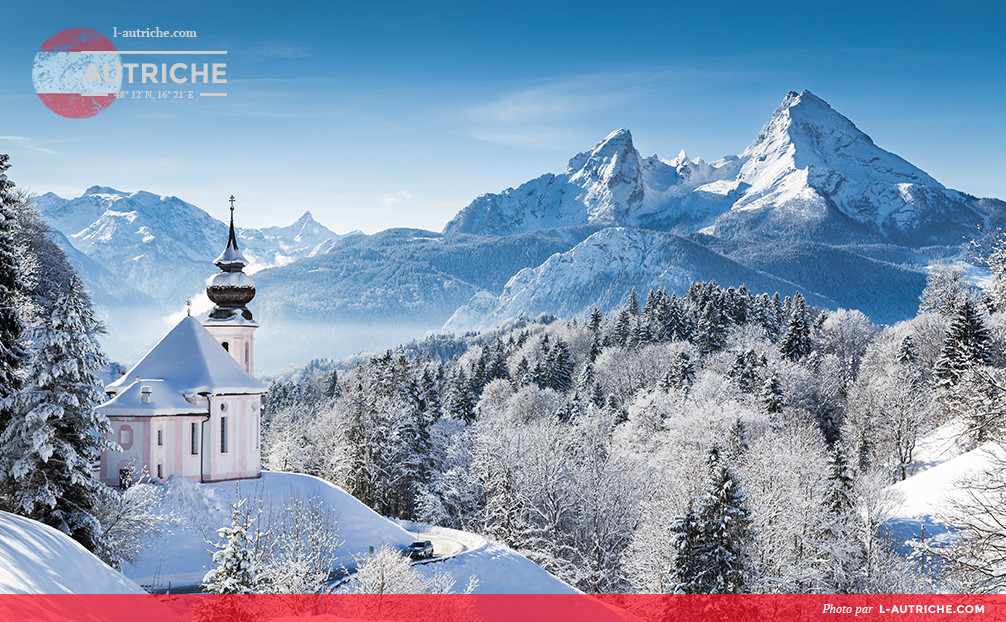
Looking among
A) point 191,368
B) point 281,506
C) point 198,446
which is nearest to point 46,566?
point 281,506

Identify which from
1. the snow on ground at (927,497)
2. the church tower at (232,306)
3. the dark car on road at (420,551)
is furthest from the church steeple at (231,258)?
the snow on ground at (927,497)

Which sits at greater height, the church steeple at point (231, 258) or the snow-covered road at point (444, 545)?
the church steeple at point (231, 258)

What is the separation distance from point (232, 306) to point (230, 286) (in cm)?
156

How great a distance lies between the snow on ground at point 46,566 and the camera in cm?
1398

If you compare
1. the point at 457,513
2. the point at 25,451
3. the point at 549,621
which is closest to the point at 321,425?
the point at 457,513

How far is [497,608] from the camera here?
110 ft

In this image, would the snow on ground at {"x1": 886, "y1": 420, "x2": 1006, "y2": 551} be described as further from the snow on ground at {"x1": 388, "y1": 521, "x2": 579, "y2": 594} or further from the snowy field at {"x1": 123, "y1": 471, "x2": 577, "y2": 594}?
the snowy field at {"x1": 123, "y1": 471, "x2": 577, "y2": 594}

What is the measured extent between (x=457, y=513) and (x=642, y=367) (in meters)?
46.5

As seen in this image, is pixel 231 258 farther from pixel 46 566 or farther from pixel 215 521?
pixel 46 566

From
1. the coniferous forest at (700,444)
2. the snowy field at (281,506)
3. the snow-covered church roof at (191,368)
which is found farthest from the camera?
the snow-covered church roof at (191,368)

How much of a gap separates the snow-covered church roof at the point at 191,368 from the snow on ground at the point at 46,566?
954 inches

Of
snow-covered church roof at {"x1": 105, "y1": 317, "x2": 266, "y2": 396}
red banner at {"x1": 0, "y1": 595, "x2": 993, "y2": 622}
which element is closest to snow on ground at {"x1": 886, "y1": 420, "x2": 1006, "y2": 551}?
red banner at {"x1": 0, "y1": 595, "x2": 993, "y2": 622}

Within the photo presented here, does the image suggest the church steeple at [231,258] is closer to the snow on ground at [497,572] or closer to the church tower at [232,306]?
the church tower at [232,306]

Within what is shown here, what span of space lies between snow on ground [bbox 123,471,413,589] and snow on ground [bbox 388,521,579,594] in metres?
3.11
